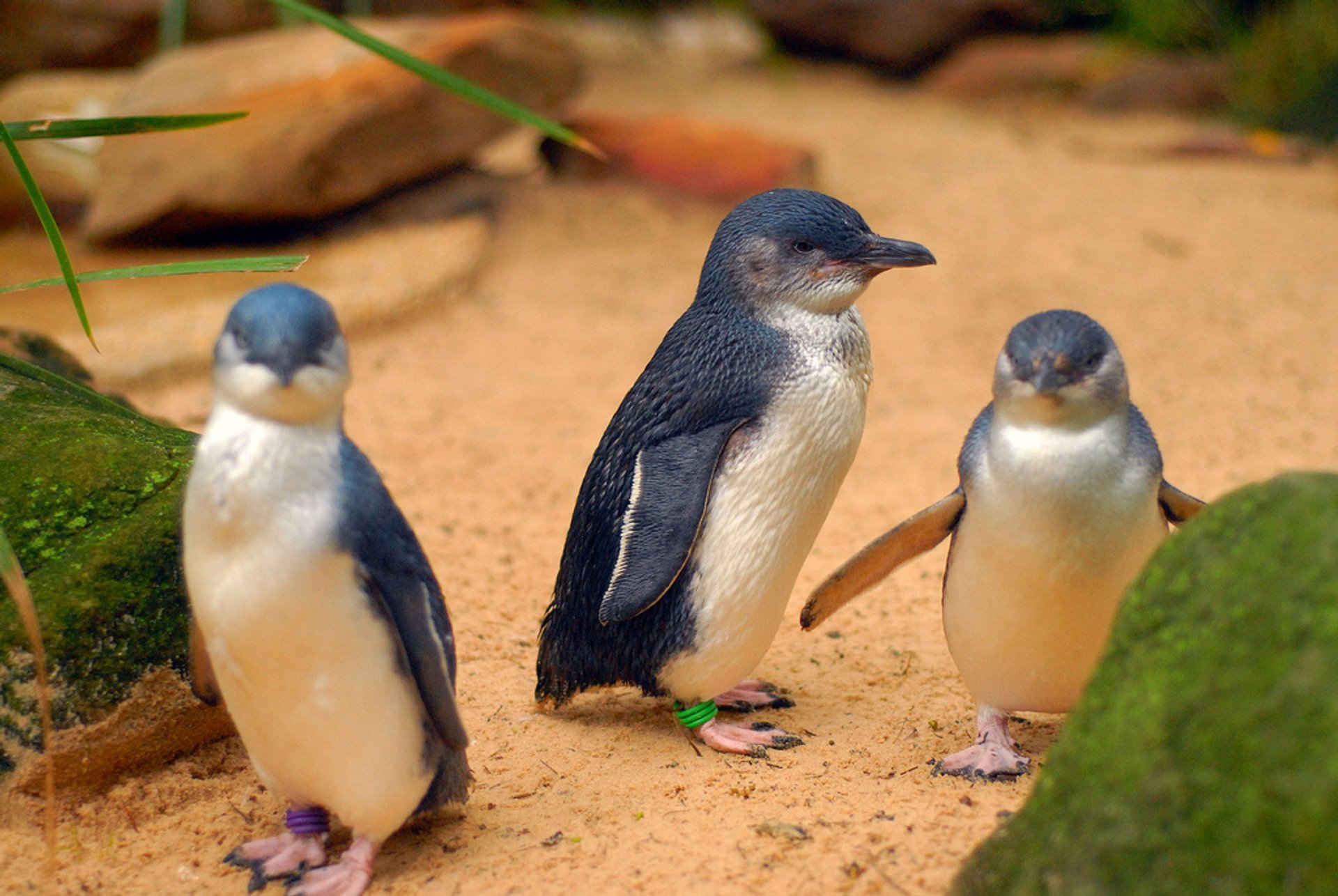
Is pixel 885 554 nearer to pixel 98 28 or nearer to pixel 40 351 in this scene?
pixel 40 351

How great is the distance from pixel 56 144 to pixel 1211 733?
7415mm

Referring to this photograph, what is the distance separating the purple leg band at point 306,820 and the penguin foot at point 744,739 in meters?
0.97

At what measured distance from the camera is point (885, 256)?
3131mm

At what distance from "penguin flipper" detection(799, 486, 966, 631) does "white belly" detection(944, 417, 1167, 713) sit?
5 centimetres

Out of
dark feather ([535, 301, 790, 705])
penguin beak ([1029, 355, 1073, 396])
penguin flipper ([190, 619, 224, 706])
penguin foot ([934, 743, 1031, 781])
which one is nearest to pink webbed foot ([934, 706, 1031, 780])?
penguin foot ([934, 743, 1031, 781])

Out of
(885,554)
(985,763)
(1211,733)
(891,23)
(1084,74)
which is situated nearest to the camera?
(1211,733)

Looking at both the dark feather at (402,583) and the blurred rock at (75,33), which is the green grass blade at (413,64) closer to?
the dark feather at (402,583)

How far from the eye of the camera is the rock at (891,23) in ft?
39.2

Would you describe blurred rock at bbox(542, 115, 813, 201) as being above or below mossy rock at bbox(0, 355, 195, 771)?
above

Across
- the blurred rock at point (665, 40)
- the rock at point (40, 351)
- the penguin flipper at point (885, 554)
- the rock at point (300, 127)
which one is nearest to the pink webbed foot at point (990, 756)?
the penguin flipper at point (885, 554)

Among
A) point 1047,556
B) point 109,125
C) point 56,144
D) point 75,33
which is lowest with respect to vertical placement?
point 1047,556

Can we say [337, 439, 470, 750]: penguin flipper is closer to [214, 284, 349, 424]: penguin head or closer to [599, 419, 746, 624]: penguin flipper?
[214, 284, 349, 424]: penguin head

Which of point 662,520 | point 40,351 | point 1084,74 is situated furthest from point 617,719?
point 1084,74

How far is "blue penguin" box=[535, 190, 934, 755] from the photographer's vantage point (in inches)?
116
